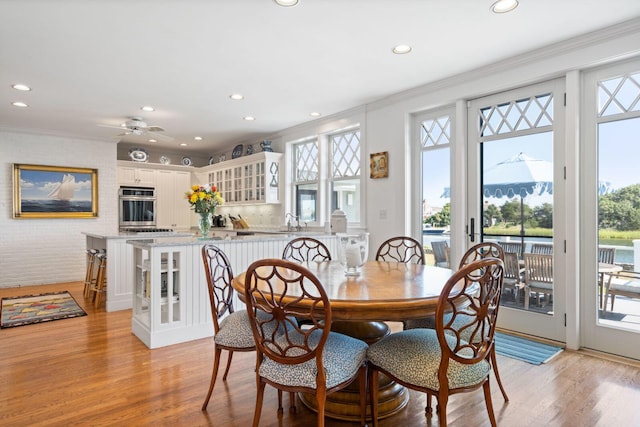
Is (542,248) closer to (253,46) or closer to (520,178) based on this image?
(520,178)

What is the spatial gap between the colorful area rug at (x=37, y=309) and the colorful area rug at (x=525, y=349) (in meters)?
4.49

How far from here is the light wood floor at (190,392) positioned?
2.10 metres

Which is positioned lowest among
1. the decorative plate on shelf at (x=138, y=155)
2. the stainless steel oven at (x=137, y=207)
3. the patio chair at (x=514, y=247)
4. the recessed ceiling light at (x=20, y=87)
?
the patio chair at (x=514, y=247)

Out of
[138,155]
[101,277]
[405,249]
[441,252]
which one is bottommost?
[101,277]

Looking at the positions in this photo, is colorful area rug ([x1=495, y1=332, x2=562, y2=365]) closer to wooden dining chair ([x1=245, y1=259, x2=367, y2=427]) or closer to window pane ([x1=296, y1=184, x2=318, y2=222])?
wooden dining chair ([x1=245, y1=259, x2=367, y2=427])

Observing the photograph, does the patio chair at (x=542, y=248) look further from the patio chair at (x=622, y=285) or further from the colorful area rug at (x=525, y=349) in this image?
the colorful area rug at (x=525, y=349)

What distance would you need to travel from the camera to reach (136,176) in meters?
7.53

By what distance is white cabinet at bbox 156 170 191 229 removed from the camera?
7.84 meters

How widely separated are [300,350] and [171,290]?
2.02 metres

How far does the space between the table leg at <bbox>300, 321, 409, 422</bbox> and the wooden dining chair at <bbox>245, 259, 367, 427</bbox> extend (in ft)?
0.84

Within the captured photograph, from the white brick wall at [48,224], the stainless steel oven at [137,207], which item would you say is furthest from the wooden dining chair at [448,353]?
the stainless steel oven at [137,207]

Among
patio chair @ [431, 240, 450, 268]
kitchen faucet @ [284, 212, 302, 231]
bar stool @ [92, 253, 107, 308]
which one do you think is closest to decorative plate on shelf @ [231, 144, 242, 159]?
kitchen faucet @ [284, 212, 302, 231]

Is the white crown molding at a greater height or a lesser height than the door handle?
greater

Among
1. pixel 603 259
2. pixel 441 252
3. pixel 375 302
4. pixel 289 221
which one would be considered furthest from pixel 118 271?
pixel 603 259
